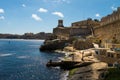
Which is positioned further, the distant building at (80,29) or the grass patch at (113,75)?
the distant building at (80,29)

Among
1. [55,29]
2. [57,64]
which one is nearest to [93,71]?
[57,64]

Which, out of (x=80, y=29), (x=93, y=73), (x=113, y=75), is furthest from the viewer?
(x=80, y=29)

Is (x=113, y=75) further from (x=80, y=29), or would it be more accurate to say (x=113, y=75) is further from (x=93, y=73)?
(x=80, y=29)

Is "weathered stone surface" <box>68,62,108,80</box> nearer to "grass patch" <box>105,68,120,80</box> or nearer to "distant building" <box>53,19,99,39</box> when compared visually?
"grass patch" <box>105,68,120,80</box>

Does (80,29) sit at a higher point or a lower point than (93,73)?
higher

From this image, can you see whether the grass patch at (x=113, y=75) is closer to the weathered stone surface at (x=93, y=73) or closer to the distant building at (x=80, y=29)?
the weathered stone surface at (x=93, y=73)

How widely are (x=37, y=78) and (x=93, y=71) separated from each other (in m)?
13.5

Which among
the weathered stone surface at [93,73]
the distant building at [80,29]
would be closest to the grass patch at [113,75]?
the weathered stone surface at [93,73]

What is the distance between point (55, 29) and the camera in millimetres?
186375

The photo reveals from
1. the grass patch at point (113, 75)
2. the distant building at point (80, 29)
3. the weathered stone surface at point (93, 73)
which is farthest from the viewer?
the distant building at point (80, 29)

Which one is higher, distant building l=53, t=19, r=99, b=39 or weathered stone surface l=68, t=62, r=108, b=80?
distant building l=53, t=19, r=99, b=39

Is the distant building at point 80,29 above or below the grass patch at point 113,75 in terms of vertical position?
above

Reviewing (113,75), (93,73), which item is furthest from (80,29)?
(113,75)

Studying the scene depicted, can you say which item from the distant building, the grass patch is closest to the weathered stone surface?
the grass patch
